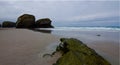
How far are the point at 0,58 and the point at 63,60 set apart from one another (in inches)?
101

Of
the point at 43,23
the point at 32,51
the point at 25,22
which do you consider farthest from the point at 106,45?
the point at 43,23

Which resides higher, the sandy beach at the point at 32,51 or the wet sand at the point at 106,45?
the sandy beach at the point at 32,51

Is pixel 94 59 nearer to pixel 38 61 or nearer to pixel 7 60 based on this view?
pixel 38 61

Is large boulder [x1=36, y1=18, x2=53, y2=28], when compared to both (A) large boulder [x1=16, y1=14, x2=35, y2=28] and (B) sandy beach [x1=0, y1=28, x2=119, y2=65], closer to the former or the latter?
(A) large boulder [x1=16, y1=14, x2=35, y2=28]

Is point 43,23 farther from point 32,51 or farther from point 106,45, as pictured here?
point 32,51

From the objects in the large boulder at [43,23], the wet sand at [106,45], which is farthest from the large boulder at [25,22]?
the wet sand at [106,45]

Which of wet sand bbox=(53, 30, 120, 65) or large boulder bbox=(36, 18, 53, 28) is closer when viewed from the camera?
wet sand bbox=(53, 30, 120, 65)

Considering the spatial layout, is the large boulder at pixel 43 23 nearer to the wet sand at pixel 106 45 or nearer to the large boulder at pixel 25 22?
the large boulder at pixel 25 22

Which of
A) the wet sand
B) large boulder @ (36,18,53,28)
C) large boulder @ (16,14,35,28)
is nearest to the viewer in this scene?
the wet sand

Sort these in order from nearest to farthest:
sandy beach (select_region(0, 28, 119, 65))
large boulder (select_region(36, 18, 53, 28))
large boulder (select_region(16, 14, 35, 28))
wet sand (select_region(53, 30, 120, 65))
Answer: sandy beach (select_region(0, 28, 119, 65)) < wet sand (select_region(53, 30, 120, 65)) < large boulder (select_region(16, 14, 35, 28)) < large boulder (select_region(36, 18, 53, 28))

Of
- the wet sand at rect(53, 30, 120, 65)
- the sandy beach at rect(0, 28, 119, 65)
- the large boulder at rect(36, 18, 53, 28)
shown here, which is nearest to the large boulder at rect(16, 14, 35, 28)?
the large boulder at rect(36, 18, 53, 28)

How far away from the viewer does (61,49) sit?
23.6 ft

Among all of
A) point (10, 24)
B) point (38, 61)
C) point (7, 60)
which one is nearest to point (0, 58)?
point (7, 60)

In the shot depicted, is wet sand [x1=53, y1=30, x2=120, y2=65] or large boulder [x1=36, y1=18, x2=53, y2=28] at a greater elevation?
large boulder [x1=36, y1=18, x2=53, y2=28]
